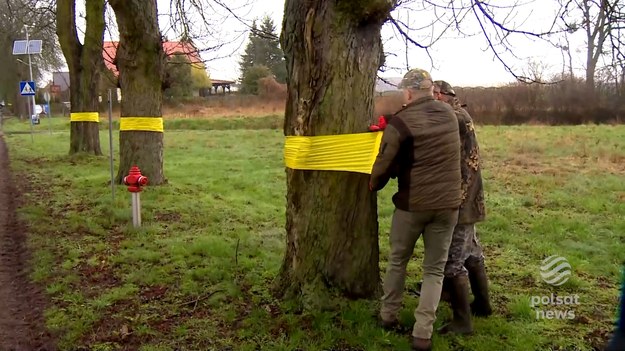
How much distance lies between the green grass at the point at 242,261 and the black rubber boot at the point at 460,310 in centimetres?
9

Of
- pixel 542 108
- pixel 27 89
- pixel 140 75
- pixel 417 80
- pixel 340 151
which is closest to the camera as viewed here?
pixel 417 80

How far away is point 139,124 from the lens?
35.5 feet

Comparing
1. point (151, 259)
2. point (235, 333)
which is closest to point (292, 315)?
point (235, 333)

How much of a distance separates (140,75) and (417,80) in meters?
7.80

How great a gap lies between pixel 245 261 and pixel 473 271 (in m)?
2.58

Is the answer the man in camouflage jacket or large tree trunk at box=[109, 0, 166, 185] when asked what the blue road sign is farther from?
the man in camouflage jacket

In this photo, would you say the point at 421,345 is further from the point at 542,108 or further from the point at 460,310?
the point at 542,108

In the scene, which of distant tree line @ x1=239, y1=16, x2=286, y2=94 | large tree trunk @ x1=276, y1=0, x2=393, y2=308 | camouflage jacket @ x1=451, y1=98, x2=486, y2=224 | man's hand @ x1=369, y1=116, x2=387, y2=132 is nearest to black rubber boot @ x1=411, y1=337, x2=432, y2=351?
large tree trunk @ x1=276, y1=0, x2=393, y2=308

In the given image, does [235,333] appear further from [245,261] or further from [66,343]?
[245,261]

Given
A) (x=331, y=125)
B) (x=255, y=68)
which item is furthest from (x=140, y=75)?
(x=255, y=68)

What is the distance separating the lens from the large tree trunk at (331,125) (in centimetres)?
477

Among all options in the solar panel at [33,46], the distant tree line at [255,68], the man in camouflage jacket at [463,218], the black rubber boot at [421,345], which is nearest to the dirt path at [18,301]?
the black rubber boot at [421,345]

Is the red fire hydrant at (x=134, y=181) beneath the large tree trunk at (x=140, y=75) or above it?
beneath

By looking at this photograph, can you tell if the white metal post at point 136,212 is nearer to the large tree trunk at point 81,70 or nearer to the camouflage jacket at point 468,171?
the camouflage jacket at point 468,171
